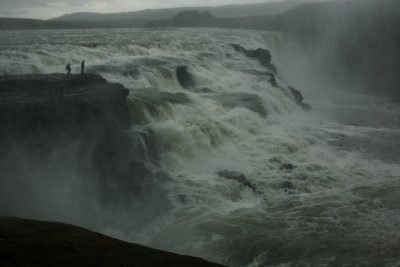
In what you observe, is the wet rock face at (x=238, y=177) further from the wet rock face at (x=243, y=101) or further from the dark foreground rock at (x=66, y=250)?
the dark foreground rock at (x=66, y=250)

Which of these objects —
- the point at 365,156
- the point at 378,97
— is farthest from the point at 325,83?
the point at 365,156

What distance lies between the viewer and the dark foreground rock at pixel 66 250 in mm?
6398

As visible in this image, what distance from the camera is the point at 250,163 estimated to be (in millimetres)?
16562

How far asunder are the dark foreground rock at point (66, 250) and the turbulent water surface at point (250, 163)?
332 centimetres

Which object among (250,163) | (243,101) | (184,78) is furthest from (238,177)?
(184,78)

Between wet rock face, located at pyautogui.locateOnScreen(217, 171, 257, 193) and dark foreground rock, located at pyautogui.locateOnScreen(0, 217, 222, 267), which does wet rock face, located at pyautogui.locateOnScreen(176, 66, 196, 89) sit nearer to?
wet rock face, located at pyautogui.locateOnScreen(217, 171, 257, 193)

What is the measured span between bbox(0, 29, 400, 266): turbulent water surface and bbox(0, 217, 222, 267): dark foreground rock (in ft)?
10.9

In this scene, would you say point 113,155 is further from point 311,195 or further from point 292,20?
point 292,20

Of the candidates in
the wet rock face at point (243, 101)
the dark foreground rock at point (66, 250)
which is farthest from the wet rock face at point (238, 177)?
the dark foreground rock at point (66, 250)

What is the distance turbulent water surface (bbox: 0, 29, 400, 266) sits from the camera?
1084 cm

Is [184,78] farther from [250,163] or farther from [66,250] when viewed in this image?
[66,250]

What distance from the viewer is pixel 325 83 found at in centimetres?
4359

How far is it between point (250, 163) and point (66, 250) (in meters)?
10.5

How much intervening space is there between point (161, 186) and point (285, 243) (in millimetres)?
4324
